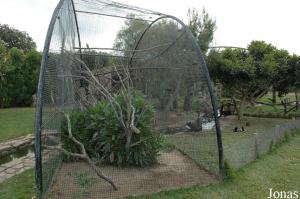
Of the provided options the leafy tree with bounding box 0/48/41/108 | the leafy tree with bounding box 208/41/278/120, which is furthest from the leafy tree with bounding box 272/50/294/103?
A: the leafy tree with bounding box 0/48/41/108

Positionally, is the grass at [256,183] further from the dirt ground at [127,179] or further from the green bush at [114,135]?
the green bush at [114,135]

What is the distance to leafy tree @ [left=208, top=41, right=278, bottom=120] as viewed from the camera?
8516 millimetres

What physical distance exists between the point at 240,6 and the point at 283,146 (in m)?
4.29

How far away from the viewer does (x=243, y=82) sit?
9.04 meters

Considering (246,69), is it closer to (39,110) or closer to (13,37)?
(39,110)

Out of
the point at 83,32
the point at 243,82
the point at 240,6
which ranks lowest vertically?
the point at 243,82

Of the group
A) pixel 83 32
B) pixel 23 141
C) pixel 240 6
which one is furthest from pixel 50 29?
pixel 240 6

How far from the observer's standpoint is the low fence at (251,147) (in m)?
4.27

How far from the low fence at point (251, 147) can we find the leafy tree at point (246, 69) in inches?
103

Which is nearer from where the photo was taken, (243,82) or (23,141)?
(23,141)

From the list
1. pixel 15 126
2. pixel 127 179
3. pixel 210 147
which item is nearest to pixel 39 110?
pixel 127 179

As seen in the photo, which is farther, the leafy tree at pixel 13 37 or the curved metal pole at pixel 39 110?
the leafy tree at pixel 13 37

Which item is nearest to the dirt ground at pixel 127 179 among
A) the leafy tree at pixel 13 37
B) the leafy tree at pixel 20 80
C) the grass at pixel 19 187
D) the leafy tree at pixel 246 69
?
the grass at pixel 19 187

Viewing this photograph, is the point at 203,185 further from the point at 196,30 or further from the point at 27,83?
the point at 27,83
